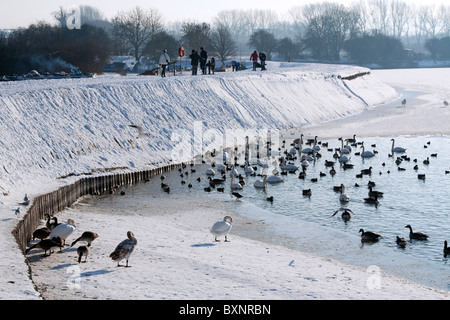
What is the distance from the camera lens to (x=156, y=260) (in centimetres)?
1681

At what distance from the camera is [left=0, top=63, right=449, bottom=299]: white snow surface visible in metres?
14.5

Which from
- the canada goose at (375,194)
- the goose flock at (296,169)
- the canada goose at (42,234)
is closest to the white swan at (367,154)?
the goose flock at (296,169)

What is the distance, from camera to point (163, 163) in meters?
34.6

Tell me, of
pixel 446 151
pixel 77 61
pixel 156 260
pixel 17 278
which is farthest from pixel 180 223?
pixel 77 61

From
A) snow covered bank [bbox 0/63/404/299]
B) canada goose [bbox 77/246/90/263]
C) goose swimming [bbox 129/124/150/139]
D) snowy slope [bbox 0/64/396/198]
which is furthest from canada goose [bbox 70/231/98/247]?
goose swimming [bbox 129/124/150/139]

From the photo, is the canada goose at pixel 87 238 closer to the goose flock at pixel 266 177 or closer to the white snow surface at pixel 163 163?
the goose flock at pixel 266 177

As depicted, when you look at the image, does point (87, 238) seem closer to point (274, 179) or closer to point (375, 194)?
point (375, 194)

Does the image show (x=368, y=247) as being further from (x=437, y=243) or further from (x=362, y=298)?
(x=362, y=298)

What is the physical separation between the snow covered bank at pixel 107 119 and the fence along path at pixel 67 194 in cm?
49

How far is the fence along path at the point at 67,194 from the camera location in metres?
18.6

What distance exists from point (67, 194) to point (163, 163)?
32.7 feet

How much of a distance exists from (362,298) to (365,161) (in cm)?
2233

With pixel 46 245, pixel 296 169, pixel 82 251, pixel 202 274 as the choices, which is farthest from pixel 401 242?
pixel 296 169

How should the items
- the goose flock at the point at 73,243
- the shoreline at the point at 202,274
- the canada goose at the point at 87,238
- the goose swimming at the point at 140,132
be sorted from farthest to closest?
the goose swimming at the point at 140,132 → the canada goose at the point at 87,238 → the goose flock at the point at 73,243 → the shoreline at the point at 202,274
